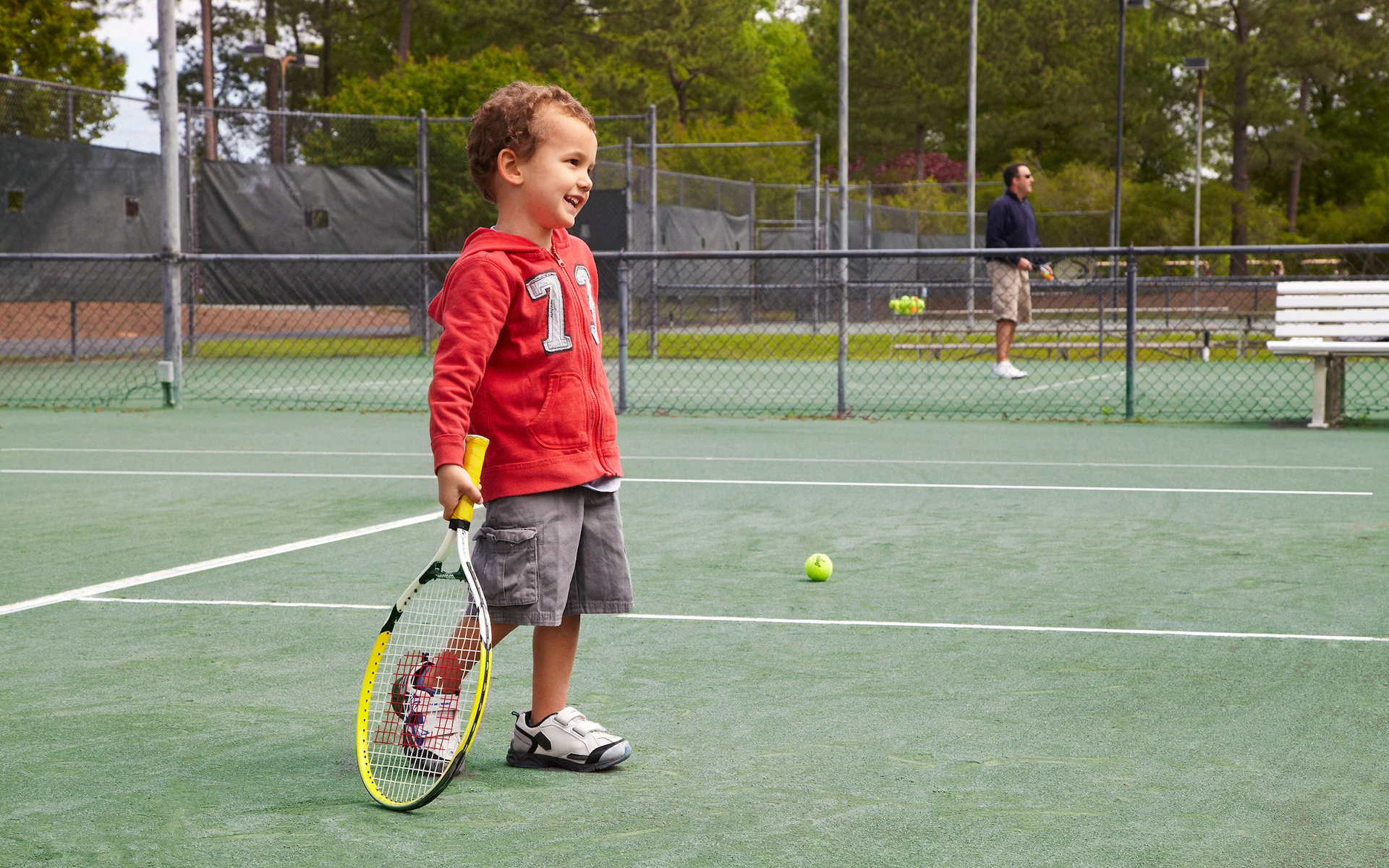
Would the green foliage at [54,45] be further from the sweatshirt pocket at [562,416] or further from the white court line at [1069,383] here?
the sweatshirt pocket at [562,416]

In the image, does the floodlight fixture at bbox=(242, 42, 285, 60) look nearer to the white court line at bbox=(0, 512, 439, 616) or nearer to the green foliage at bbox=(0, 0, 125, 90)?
the green foliage at bbox=(0, 0, 125, 90)

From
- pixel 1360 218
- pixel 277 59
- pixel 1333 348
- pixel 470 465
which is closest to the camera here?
pixel 470 465

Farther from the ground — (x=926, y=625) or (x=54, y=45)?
(x=54, y=45)

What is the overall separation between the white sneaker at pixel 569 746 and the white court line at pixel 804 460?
567cm

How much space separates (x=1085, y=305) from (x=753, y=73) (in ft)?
98.8

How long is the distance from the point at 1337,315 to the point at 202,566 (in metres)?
7.98

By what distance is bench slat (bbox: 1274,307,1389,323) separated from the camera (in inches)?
405

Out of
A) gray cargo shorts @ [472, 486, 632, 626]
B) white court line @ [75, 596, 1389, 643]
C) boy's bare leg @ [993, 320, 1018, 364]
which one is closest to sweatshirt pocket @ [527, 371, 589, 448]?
gray cargo shorts @ [472, 486, 632, 626]

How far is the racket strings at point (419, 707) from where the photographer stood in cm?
301

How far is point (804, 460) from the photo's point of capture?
29.4 feet

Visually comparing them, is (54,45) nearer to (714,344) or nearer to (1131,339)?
(714,344)

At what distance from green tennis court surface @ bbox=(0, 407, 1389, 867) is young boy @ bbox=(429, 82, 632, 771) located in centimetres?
33

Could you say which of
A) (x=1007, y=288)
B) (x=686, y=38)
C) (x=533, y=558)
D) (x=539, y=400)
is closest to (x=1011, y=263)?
(x=1007, y=288)

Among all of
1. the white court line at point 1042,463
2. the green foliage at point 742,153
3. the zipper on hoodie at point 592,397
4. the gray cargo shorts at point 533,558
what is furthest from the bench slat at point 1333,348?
the green foliage at point 742,153
